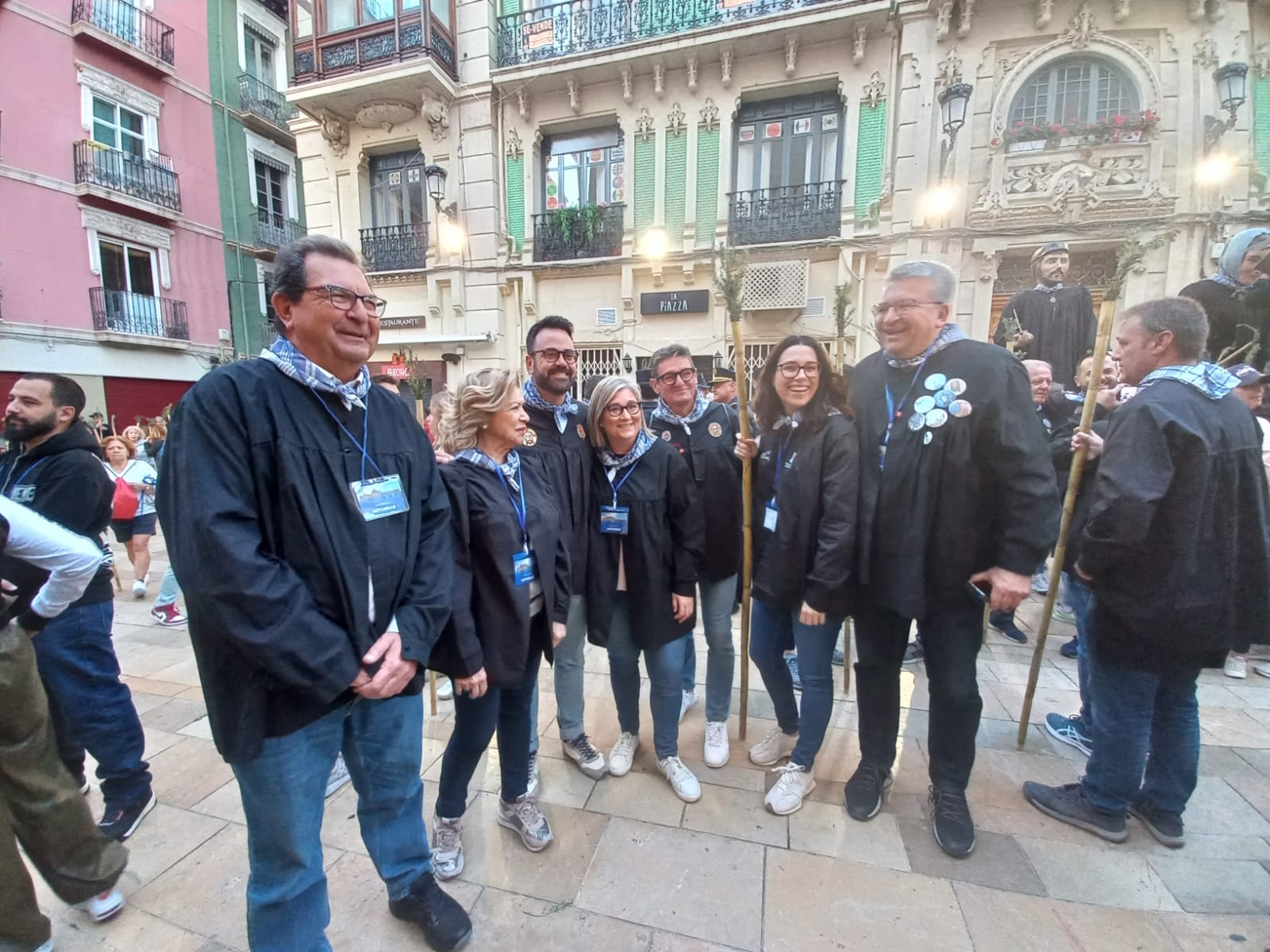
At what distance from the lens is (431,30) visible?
10.6 m

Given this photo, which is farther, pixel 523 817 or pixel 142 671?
pixel 142 671

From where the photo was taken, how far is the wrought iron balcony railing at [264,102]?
648 inches

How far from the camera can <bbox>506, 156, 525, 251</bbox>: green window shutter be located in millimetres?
11328

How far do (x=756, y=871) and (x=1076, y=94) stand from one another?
1256 centimetres

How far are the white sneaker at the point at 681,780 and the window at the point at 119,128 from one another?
19888 mm

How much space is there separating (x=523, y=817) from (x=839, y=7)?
40.6 feet

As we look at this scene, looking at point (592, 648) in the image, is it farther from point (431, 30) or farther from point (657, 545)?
point (431, 30)

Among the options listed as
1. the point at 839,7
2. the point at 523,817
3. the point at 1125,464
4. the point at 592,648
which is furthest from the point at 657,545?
the point at 839,7

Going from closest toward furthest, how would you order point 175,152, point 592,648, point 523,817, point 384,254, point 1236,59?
point 523,817, point 592,648, point 1236,59, point 384,254, point 175,152

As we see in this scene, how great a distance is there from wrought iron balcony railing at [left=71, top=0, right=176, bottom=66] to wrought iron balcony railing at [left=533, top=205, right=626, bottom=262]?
12612 mm

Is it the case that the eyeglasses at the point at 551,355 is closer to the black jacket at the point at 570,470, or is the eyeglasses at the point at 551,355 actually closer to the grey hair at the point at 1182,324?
the black jacket at the point at 570,470

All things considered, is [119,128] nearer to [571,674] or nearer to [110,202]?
[110,202]

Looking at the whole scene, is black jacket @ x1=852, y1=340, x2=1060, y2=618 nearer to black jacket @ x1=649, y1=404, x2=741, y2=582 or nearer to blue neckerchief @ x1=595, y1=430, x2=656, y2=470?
black jacket @ x1=649, y1=404, x2=741, y2=582

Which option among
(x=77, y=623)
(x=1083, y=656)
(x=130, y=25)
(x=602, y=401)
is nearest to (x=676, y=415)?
(x=602, y=401)
